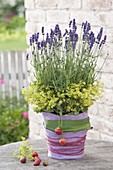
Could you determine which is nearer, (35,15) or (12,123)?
(35,15)

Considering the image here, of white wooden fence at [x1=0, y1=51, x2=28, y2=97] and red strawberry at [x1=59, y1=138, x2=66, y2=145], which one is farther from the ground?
red strawberry at [x1=59, y1=138, x2=66, y2=145]

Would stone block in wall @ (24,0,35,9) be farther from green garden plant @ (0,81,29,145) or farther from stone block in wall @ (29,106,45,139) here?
green garden plant @ (0,81,29,145)

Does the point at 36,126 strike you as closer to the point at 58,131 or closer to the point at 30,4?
the point at 30,4

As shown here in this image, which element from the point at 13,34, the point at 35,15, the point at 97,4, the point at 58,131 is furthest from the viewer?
the point at 13,34

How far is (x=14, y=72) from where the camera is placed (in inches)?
218

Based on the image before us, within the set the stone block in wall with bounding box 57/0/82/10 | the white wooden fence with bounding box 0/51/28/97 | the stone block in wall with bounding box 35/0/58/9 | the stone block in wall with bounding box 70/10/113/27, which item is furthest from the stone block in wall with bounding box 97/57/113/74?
the white wooden fence with bounding box 0/51/28/97

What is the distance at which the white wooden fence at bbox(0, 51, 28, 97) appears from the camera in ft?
18.1

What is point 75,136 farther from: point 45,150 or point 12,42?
point 12,42

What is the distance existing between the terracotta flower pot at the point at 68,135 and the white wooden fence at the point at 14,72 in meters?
3.30

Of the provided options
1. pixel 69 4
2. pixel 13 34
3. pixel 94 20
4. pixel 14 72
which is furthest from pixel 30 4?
pixel 13 34

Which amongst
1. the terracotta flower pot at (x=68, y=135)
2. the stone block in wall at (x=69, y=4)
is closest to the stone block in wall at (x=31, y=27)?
the stone block in wall at (x=69, y=4)

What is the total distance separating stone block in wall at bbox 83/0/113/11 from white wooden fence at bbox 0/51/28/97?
281 centimetres

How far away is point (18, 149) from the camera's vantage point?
7.66 ft

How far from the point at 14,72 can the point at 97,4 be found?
296 centimetres
